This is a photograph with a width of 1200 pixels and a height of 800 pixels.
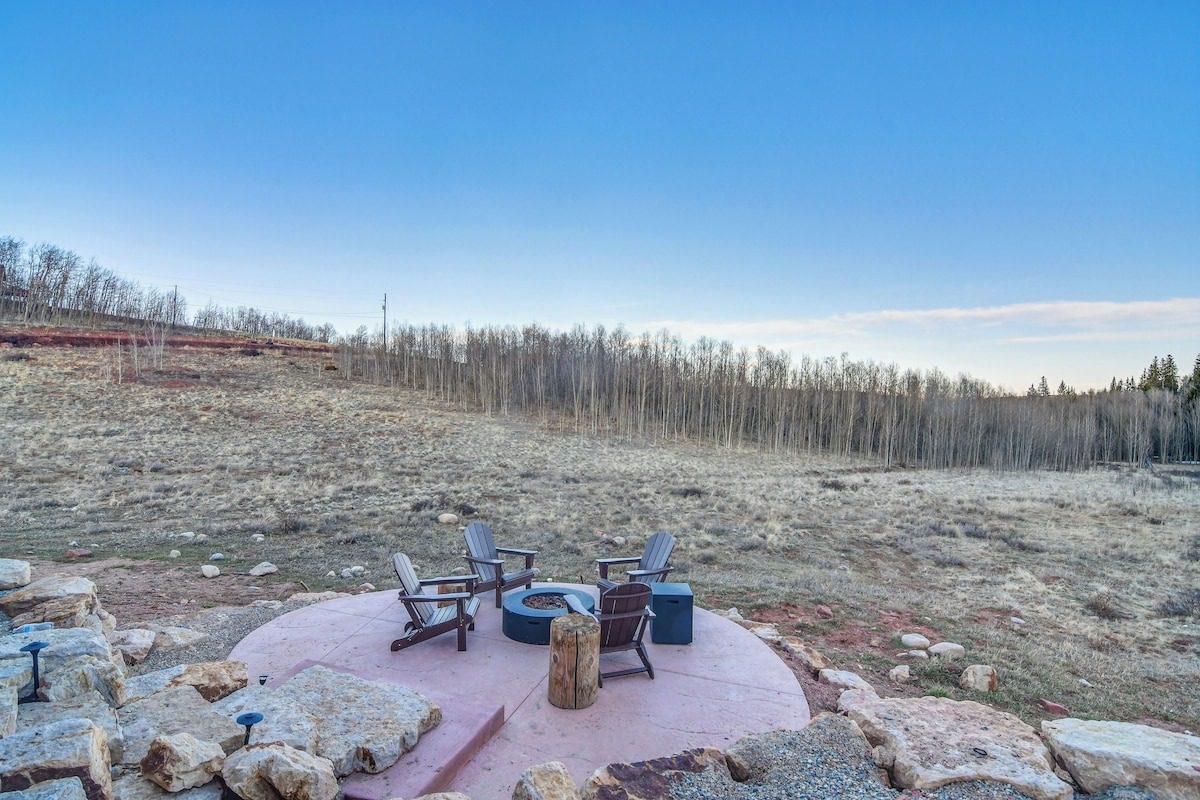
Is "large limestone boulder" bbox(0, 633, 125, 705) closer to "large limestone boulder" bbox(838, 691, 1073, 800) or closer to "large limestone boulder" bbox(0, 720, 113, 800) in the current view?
"large limestone boulder" bbox(0, 720, 113, 800)

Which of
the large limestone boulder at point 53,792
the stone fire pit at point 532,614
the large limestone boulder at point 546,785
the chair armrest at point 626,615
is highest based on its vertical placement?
the large limestone boulder at point 53,792

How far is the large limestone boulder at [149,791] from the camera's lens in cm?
231

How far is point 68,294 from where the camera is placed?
4959cm

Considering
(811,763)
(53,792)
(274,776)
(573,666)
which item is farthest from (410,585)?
(811,763)

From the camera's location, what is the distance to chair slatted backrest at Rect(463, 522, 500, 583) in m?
6.01

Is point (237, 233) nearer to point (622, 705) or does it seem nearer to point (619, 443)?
point (619, 443)

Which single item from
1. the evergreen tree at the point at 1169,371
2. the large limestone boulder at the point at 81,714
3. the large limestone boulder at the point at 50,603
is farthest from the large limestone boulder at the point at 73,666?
the evergreen tree at the point at 1169,371

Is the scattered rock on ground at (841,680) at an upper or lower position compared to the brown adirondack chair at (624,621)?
lower

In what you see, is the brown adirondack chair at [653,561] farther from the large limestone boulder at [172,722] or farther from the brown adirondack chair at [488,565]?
the large limestone boulder at [172,722]

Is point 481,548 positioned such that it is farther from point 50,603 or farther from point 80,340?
point 80,340

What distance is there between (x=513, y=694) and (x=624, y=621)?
960 mm

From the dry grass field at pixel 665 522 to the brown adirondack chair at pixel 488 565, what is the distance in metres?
1.95

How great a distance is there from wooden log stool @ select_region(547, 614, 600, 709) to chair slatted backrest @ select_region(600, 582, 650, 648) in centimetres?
40

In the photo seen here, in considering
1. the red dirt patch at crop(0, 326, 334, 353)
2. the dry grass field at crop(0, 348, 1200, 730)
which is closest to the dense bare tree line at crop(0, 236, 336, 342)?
the red dirt patch at crop(0, 326, 334, 353)
